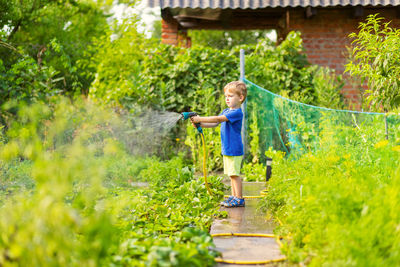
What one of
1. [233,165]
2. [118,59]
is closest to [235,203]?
[233,165]

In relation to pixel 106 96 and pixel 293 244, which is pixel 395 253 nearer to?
pixel 293 244

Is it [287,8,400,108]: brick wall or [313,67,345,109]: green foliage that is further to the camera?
[287,8,400,108]: brick wall

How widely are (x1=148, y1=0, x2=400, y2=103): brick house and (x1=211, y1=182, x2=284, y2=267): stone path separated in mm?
4892

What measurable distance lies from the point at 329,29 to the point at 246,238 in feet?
21.7

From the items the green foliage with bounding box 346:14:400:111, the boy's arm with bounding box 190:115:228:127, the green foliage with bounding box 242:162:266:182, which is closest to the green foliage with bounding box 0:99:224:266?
the boy's arm with bounding box 190:115:228:127

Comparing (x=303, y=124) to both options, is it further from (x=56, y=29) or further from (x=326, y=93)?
(x=56, y=29)

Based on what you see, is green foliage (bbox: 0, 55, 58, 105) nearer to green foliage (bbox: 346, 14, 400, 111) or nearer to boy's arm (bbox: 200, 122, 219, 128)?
boy's arm (bbox: 200, 122, 219, 128)

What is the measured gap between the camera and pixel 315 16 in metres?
8.95

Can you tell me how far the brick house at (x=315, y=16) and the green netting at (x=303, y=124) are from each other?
83.2 inches

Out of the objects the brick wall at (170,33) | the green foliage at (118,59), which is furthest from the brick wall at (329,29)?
the green foliage at (118,59)

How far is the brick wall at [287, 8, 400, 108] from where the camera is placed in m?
8.88

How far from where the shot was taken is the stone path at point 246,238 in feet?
9.88

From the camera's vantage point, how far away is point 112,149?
2.67 metres

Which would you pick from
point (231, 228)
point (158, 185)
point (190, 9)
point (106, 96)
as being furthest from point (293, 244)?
point (190, 9)
